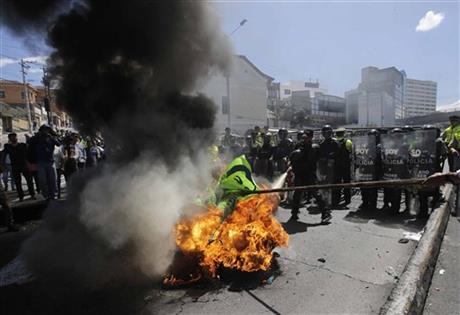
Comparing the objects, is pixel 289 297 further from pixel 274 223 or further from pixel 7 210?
pixel 7 210

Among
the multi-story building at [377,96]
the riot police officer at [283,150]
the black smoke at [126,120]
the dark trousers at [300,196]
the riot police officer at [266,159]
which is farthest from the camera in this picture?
the multi-story building at [377,96]

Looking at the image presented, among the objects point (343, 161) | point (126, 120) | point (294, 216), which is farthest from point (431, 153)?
point (126, 120)

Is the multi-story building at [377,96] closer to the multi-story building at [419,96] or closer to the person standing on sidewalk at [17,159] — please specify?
the multi-story building at [419,96]

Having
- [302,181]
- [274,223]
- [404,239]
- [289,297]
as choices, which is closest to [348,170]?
[302,181]

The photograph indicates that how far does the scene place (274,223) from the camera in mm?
4090

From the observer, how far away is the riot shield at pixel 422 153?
6.67 metres

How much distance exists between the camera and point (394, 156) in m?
7.12

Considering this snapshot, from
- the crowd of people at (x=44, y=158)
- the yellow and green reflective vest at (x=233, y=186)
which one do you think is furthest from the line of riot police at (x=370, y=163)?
the crowd of people at (x=44, y=158)

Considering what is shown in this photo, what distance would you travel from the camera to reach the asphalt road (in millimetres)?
3193

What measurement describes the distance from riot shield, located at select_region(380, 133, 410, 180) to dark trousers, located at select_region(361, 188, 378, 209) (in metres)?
0.39

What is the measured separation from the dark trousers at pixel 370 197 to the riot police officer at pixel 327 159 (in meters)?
0.69

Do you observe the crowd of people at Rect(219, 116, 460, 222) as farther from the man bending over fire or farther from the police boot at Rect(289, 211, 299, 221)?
the man bending over fire

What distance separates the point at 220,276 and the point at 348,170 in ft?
15.2

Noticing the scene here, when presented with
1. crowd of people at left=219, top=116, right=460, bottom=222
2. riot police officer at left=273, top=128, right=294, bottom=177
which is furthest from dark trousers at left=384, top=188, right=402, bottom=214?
riot police officer at left=273, top=128, right=294, bottom=177
